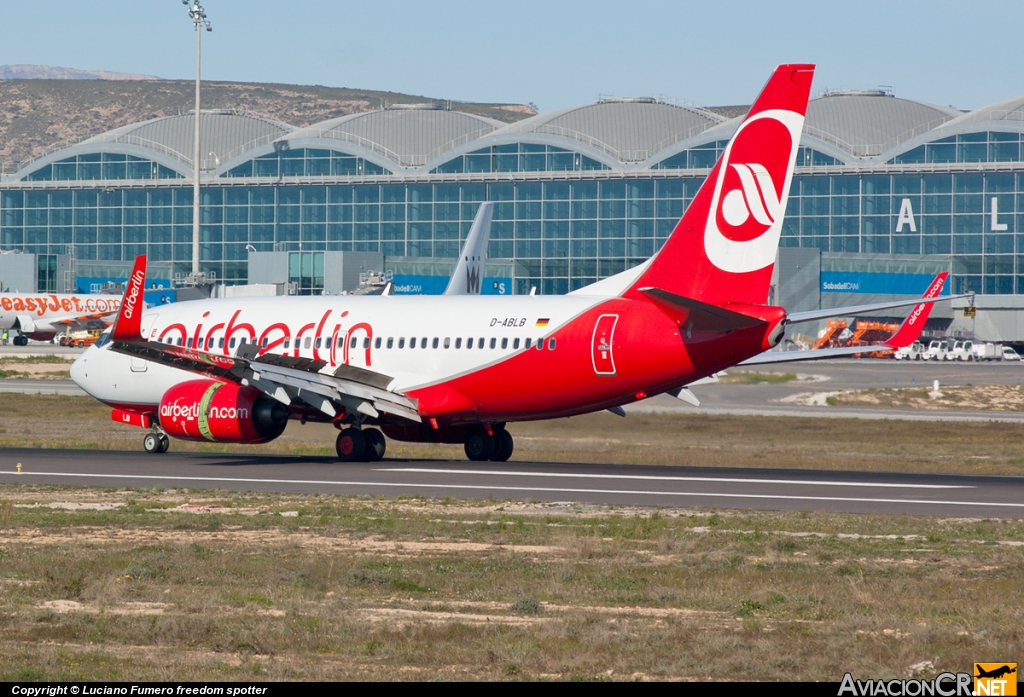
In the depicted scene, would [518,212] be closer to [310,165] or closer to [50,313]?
[310,165]

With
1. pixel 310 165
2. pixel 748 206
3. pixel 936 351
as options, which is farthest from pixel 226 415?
pixel 310 165

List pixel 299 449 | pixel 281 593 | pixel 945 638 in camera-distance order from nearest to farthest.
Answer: pixel 945 638, pixel 281 593, pixel 299 449

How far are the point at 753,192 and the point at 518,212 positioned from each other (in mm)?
104192

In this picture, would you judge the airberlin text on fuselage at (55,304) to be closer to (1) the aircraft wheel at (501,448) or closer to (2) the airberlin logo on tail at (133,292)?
(2) the airberlin logo on tail at (133,292)

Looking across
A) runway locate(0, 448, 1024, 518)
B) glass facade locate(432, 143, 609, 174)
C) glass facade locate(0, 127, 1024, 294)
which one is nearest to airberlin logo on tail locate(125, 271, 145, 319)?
runway locate(0, 448, 1024, 518)

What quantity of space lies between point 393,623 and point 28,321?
346ft

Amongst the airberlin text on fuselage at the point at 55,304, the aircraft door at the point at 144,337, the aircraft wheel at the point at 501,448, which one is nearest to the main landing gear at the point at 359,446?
the aircraft wheel at the point at 501,448

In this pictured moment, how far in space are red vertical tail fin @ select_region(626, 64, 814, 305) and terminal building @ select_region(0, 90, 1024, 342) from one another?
8938 cm

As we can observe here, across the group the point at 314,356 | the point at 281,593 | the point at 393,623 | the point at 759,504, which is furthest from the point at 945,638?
the point at 314,356

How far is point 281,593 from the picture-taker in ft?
48.2

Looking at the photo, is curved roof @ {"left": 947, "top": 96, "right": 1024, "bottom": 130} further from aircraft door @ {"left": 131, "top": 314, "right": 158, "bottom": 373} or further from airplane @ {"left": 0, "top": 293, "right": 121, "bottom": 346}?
aircraft door @ {"left": 131, "top": 314, "right": 158, "bottom": 373}

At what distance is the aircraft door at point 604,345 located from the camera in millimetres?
29344

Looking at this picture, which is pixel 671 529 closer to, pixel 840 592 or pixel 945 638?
pixel 840 592

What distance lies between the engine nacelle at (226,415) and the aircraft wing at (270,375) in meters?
0.42
